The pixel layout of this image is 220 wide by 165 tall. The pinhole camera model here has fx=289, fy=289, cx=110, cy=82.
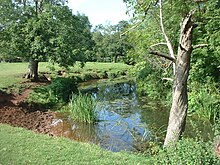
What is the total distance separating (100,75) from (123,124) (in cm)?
1753

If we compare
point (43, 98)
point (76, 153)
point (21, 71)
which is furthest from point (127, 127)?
point (21, 71)

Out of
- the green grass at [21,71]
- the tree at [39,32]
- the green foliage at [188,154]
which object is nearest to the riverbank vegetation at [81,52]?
the tree at [39,32]

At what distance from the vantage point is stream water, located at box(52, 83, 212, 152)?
29.9 feet

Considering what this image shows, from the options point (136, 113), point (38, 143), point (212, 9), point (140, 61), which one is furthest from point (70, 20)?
point (38, 143)

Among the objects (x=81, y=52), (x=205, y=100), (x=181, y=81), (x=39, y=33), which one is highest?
(x=39, y=33)

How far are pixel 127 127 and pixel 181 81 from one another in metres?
5.90

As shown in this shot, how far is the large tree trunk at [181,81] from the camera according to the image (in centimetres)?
533

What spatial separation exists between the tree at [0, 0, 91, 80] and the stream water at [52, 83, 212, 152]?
3.86m

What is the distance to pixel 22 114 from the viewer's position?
11.7 metres

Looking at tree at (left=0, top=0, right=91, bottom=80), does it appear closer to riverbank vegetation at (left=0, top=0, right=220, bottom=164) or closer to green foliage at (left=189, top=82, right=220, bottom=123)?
riverbank vegetation at (left=0, top=0, right=220, bottom=164)

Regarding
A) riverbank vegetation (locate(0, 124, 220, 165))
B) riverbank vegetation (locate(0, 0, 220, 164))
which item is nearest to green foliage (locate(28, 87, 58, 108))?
riverbank vegetation (locate(0, 0, 220, 164))

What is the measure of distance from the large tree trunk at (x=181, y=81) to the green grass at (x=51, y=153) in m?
0.86

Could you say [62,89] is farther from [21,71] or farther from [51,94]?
[21,71]

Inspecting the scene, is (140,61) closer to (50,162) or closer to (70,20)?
(70,20)
